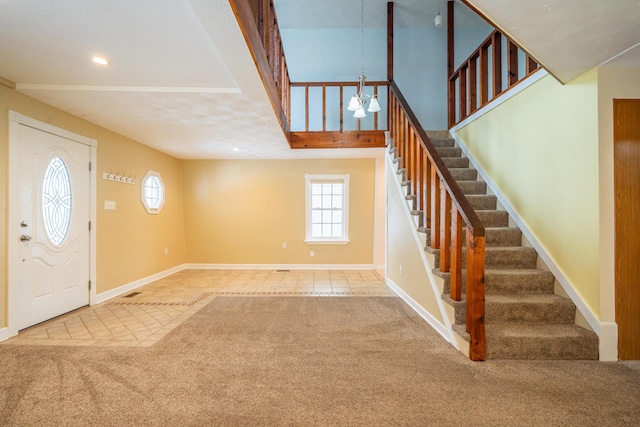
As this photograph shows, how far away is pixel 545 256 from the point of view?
9.55ft

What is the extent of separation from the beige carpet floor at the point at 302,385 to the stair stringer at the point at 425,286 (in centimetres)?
12

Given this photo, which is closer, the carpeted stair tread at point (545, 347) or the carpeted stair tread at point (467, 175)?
the carpeted stair tread at point (545, 347)

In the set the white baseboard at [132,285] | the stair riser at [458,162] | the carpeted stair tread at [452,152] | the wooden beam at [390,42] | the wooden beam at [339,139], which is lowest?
the white baseboard at [132,285]

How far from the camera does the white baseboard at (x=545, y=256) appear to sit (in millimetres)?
2445

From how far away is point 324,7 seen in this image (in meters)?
5.94

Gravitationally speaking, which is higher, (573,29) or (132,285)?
(573,29)

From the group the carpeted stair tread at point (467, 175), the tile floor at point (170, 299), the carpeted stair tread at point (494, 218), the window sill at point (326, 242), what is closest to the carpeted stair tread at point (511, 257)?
the carpeted stair tread at point (494, 218)

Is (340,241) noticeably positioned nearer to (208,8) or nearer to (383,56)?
(383,56)

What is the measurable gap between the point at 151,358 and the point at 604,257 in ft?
12.3

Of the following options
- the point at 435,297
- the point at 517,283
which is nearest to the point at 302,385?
the point at 435,297

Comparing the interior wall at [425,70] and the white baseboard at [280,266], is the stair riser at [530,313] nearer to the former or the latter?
the white baseboard at [280,266]

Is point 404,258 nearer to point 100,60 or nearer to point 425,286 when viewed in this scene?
point 425,286

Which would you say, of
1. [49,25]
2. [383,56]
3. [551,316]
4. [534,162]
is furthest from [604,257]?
[383,56]

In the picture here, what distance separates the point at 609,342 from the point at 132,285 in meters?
5.87
